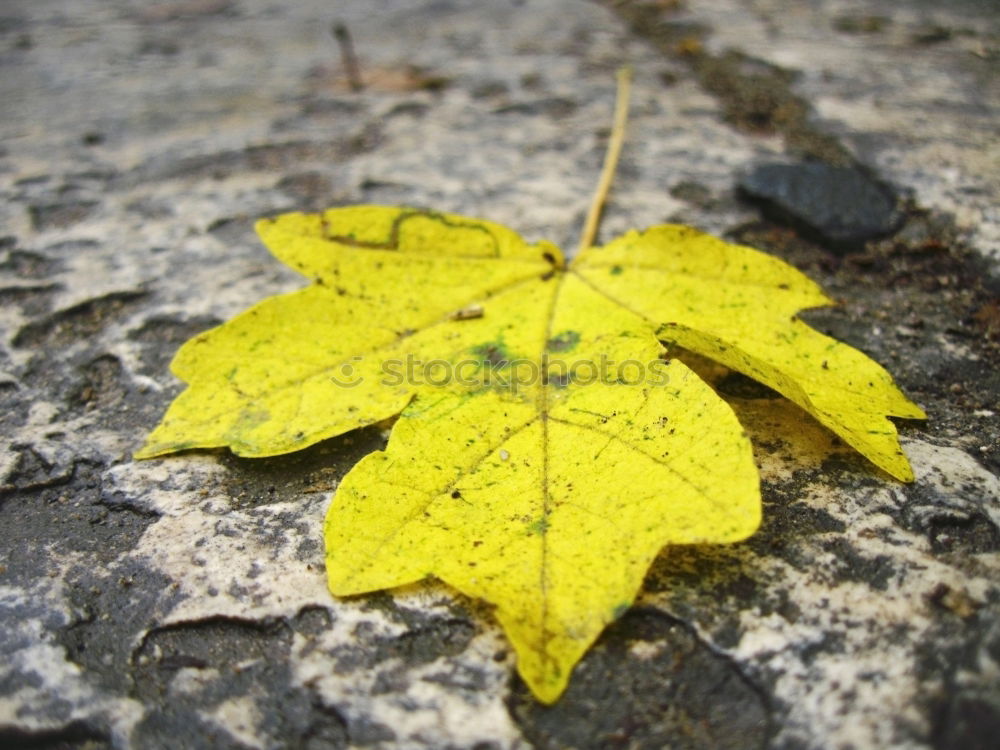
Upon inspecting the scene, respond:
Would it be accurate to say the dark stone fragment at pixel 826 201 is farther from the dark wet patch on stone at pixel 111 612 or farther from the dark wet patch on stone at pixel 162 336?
the dark wet patch on stone at pixel 111 612

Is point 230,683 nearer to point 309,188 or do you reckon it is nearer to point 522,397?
point 522,397

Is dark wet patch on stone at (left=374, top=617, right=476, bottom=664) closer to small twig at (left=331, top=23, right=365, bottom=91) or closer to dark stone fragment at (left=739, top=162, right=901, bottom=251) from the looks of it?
dark stone fragment at (left=739, top=162, right=901, bottom=251)

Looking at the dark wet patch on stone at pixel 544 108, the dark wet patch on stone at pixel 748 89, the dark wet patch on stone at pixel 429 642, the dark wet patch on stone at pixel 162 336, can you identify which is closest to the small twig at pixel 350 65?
the dark wet patch on stone at pixel 544 108

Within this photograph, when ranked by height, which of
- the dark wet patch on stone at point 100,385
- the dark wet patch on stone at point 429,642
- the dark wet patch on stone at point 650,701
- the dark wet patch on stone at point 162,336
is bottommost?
the dark wet patch on stone at point 650,701

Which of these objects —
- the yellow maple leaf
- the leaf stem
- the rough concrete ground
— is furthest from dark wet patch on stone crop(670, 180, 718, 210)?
the yellow maple leaf

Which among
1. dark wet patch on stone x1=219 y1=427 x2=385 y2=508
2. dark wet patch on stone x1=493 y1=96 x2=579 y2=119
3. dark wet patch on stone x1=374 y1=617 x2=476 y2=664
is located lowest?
dark wet patch on stone x1=374 y1=617 x2=476 y2=664

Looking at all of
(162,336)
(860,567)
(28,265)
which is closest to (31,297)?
(28,265)
